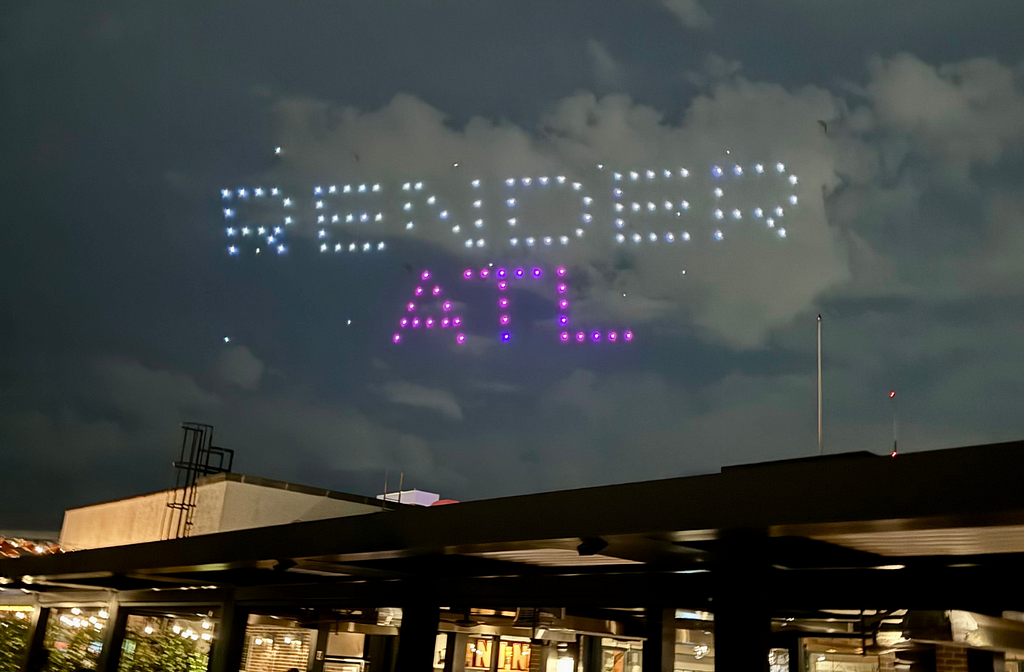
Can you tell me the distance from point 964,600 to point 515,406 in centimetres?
7681

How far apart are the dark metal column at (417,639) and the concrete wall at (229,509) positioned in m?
8.33

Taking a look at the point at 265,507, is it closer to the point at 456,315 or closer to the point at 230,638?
the point at 456,315

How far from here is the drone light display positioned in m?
11.6

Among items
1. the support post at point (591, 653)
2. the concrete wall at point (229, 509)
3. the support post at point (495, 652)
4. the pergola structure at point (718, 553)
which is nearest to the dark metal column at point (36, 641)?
the concrete wall at point (229, 509)

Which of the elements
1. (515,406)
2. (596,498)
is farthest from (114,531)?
(515,406)

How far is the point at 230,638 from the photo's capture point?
10.8 metres

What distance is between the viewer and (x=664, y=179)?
11.4 m

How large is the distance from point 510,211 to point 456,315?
6.75 ft

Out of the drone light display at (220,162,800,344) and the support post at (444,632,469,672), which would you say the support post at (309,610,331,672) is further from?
the drone light display at (220,162,800,344)

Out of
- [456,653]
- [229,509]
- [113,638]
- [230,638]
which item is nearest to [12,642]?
[113,638]

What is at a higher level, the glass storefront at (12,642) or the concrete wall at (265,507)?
the concrete wall at (265,507)

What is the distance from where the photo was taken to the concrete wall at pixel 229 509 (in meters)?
15.9

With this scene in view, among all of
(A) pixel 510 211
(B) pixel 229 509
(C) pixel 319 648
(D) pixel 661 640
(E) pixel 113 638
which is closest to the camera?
(D) pixel 661 640

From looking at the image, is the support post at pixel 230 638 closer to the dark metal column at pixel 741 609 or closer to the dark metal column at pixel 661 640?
the dark metal column at pixel 661 640
